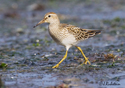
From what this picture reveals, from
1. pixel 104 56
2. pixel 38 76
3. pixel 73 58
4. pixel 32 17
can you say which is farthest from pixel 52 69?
pixel 32 17

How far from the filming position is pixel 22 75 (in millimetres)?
9039

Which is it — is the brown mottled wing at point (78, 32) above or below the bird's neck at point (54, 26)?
below

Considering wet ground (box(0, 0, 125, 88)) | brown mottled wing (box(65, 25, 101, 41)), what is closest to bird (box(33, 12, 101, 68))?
brown mottled wing (box(65, 25, 101, 41))

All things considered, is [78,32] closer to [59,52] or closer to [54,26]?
[54,26]

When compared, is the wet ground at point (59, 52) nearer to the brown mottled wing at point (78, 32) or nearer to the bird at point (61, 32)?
the bird at point (61, 32)

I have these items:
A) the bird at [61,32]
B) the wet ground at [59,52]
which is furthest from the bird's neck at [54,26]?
the wet ground at [59,52]

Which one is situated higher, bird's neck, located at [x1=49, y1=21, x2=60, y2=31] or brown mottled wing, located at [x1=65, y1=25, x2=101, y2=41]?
bird's neck, located at [x1=49, y1=21, x2=60, y2=31]

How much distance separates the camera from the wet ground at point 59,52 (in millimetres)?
8364

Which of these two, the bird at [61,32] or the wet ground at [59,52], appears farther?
the bird at [61,32]

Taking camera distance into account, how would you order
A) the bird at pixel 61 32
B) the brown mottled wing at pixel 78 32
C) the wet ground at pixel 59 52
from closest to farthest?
1. the wet ground at pixel 59 52
2. the bird at pixel 61 32
3. the brown mottled wing at pixel 78 32

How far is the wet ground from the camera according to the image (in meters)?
8.36

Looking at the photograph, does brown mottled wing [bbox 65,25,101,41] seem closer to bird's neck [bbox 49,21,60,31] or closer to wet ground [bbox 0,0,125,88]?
bird's neck [bbox 49,21,60,31]

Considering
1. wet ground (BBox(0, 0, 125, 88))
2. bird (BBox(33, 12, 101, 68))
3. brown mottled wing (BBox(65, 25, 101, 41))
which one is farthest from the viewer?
brown mottled wing (BBox(65, 25, 101, 41))

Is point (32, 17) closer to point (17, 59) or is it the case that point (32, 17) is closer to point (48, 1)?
point (48, 1)
